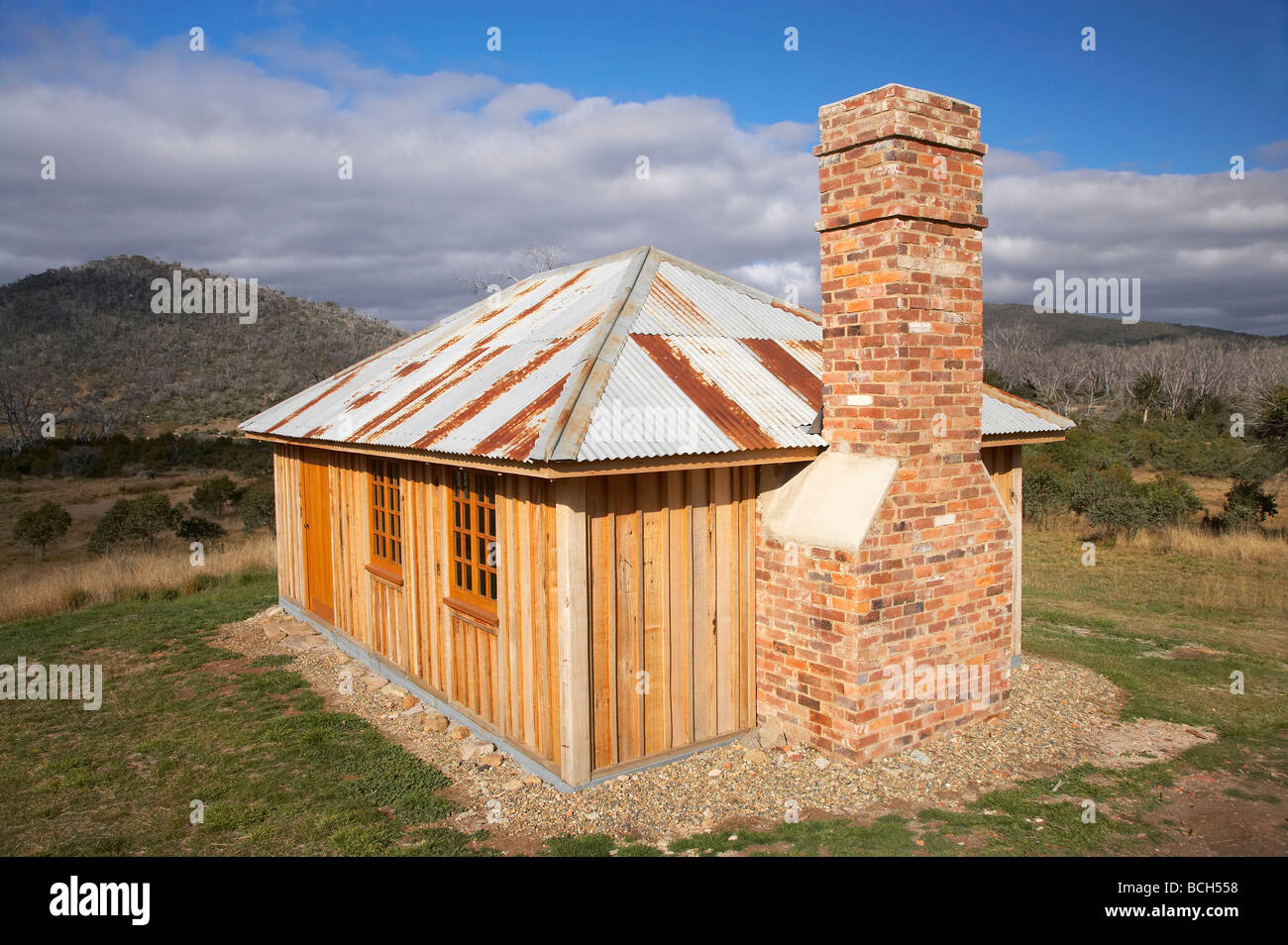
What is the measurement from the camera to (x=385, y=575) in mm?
8602

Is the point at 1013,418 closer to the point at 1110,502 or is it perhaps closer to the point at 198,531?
the point at 1110,502

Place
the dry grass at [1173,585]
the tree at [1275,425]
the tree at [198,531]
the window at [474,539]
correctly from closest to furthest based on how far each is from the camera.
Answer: the window at [474,539] → the dry grass at [1173,585] → the tree at [1275,425] → the tree at [198,531]

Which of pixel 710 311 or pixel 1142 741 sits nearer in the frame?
pixel 1142 741

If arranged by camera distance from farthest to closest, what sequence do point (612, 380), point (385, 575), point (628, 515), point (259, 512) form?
point (259, 512) → point (385, 575) → point (612, 380) → point (628, 515)

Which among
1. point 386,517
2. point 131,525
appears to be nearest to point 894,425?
point 386,517

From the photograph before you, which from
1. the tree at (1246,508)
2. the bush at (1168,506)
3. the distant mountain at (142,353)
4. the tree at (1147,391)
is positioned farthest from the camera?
the tree at (1147,391)

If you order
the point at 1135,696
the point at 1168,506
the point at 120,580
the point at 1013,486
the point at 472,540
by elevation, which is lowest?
the point at 1135,696

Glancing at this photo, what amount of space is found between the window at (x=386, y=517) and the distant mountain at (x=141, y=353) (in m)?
31.8

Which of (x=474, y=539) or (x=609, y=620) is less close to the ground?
(x=474, y=539)

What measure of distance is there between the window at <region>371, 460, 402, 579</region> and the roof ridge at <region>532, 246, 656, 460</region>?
8.90ft

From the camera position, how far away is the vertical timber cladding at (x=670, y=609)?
595cm

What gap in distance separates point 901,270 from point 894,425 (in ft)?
3.59

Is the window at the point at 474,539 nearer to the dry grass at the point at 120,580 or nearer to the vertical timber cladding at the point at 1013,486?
the vertical timber cladding at the point at 1013,486

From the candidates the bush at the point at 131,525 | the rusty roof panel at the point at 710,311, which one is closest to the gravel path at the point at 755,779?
the rusty roof panel at the point at 710,311
